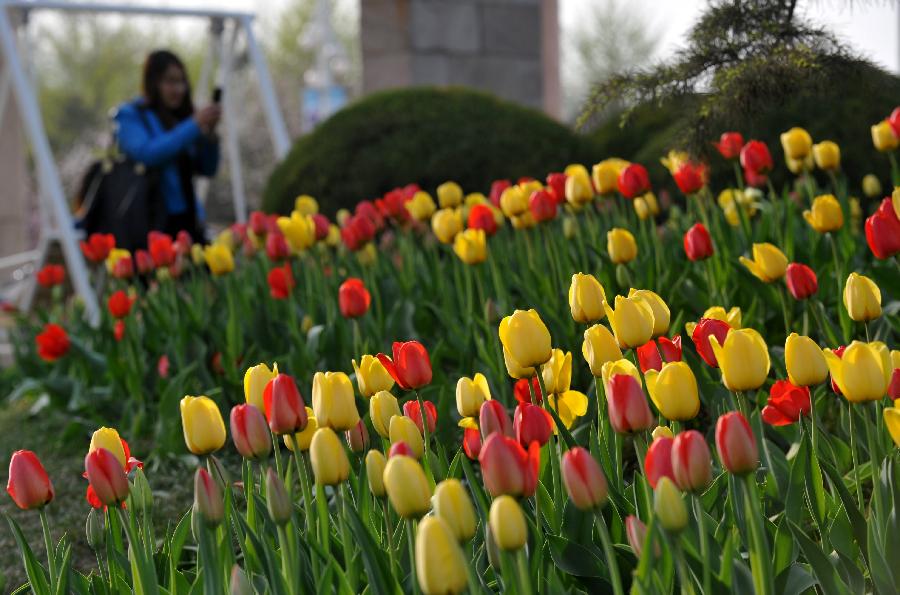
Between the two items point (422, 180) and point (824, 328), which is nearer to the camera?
point (824, 328)

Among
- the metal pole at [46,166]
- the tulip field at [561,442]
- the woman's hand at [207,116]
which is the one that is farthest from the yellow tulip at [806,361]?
the woman's hand at [207,116]

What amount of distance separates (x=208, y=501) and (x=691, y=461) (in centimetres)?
61

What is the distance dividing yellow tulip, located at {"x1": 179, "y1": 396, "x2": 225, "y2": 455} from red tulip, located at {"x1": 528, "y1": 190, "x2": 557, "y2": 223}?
176 cm

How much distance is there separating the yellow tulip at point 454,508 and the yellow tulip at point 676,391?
30 cm

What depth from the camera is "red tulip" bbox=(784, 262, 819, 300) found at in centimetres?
219

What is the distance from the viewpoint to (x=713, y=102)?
10.2 ft

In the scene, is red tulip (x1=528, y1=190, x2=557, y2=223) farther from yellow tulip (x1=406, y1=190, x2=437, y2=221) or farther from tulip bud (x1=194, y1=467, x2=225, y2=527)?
tulip bud (x1=194, y1=467, x2=225, y2=527)

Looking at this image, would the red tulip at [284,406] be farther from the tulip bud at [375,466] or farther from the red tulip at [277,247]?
the red tulip at [277,247]

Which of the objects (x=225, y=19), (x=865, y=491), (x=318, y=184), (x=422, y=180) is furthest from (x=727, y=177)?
(x=225, y=19)

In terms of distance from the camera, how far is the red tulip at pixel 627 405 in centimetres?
138

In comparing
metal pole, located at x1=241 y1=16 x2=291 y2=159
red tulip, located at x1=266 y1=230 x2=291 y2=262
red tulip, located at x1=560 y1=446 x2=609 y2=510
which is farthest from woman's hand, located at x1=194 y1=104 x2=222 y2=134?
red tulip, located at x1=560 y1=446 x2=609 y2=510

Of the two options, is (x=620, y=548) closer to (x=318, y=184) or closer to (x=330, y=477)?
(x=330, y=477)

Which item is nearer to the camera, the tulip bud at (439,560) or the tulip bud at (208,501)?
the tulip bud at (439,560)

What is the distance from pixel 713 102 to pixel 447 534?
7.25 feet
